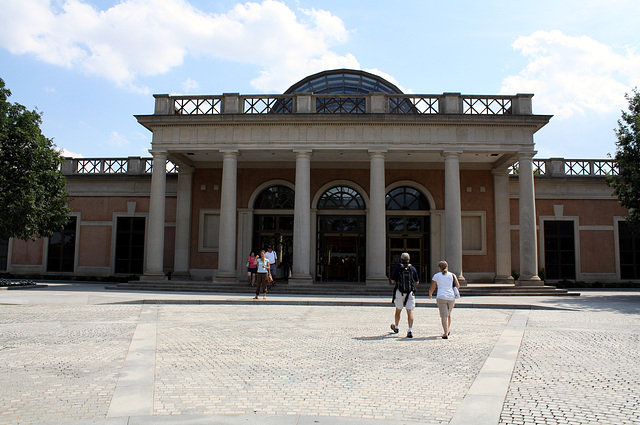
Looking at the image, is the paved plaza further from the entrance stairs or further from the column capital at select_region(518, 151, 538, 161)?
the column capital at select_region(518, 151, 538, 161)

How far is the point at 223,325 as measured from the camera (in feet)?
37.4

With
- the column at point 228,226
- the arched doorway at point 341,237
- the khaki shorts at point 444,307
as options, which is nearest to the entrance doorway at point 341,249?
the arched doorway at point 341,237

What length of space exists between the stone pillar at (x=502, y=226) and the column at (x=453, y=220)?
14.3ft

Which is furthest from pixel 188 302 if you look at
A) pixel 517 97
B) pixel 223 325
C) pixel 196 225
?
pixel 517 97

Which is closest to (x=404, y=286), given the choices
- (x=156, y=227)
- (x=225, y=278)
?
(x=225, y=278)

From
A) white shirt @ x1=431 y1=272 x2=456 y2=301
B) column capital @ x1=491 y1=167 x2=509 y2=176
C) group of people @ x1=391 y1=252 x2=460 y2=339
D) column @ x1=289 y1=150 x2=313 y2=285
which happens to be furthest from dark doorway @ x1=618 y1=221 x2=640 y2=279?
white shirt @ x1=431 y1=272 x2=456 y2=301

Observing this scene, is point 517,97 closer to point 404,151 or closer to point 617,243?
point 404,151

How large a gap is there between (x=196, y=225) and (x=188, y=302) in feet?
37.5

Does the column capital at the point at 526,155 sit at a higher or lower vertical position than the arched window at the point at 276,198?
higher

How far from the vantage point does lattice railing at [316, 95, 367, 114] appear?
2412cm

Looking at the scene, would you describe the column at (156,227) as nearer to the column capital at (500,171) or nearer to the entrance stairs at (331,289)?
the entrance stairs at (331,289)

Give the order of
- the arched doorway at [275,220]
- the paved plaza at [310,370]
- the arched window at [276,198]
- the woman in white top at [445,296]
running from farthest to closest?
the arched window at [276,198] < the arched doorway at [275,220] < the woman in white top at [445,296] < the paved plaza at [310,370]

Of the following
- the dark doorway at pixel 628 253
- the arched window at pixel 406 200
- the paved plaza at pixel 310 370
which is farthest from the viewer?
the dark doorway at pixel 628 253

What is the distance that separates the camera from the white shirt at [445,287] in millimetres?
10211
